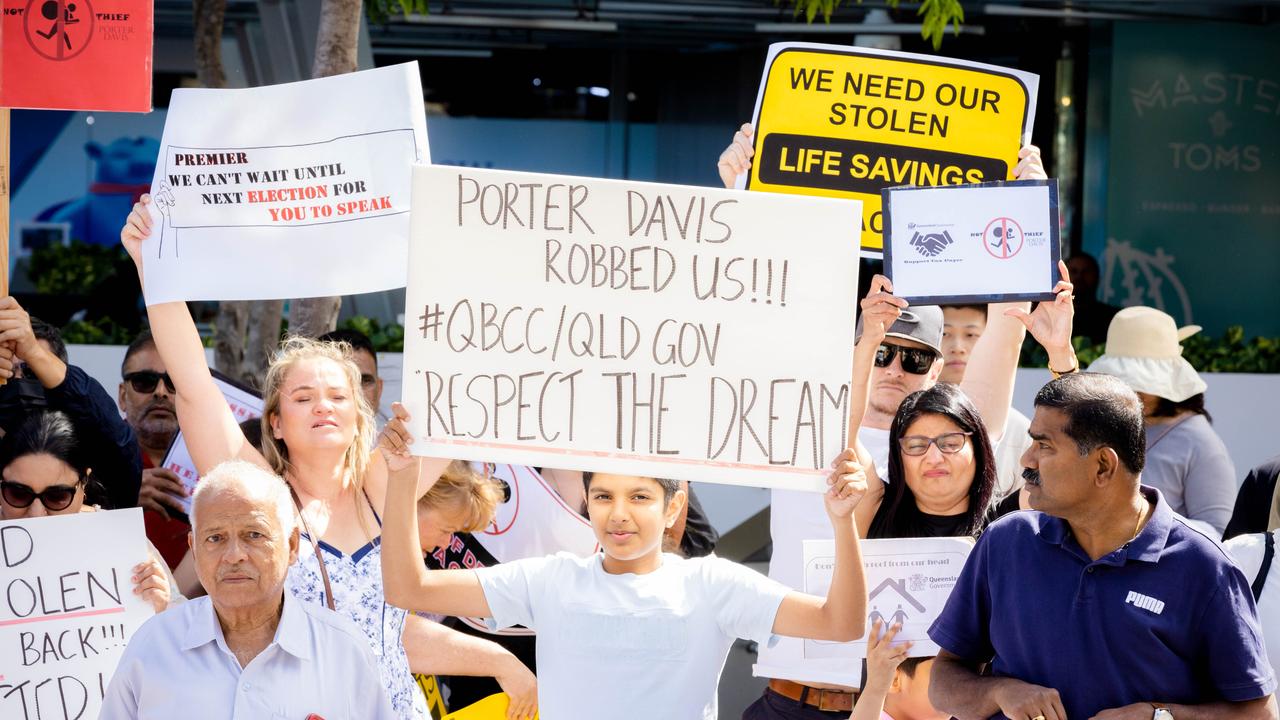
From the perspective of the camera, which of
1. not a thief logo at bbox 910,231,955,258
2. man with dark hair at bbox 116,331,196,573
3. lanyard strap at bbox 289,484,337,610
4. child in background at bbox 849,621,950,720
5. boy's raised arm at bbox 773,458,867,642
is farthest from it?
man with dark hair at bbox 116,331,196,573

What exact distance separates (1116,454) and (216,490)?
1.84 m

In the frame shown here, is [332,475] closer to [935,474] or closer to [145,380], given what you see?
[935,474]

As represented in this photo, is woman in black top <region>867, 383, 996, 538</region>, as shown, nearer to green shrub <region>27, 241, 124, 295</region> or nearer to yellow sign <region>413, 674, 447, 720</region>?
yellow sign <region>413, 674, 447, 720</region>

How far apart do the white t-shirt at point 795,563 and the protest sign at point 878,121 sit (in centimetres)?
91

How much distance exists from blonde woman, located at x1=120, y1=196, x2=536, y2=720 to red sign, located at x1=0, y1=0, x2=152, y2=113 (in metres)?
0.77

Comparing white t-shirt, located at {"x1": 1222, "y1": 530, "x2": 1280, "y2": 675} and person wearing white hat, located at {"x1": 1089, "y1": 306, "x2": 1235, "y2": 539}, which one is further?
person wearing white hat, located at {"x1": 1089, "y1": 306, "x2": 1235, "y2": 539}

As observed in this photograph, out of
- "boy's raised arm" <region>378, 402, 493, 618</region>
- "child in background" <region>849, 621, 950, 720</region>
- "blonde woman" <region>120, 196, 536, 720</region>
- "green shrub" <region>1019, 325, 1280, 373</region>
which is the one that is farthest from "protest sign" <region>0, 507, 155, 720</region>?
"green shrub" <region>1019, 325, 1280, 373</region>

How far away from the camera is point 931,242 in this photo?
4.02 m

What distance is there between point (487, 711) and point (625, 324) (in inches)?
53.2

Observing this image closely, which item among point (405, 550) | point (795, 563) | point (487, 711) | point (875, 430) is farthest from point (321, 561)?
point (875, 430)

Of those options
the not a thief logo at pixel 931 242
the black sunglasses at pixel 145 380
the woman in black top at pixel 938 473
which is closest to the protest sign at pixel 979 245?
the not a thief logo at pixel 931 242

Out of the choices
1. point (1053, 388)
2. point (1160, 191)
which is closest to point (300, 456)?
point (1053, 388)

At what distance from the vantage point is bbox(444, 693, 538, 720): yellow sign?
4.05 meters

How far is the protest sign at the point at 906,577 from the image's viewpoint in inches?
142
